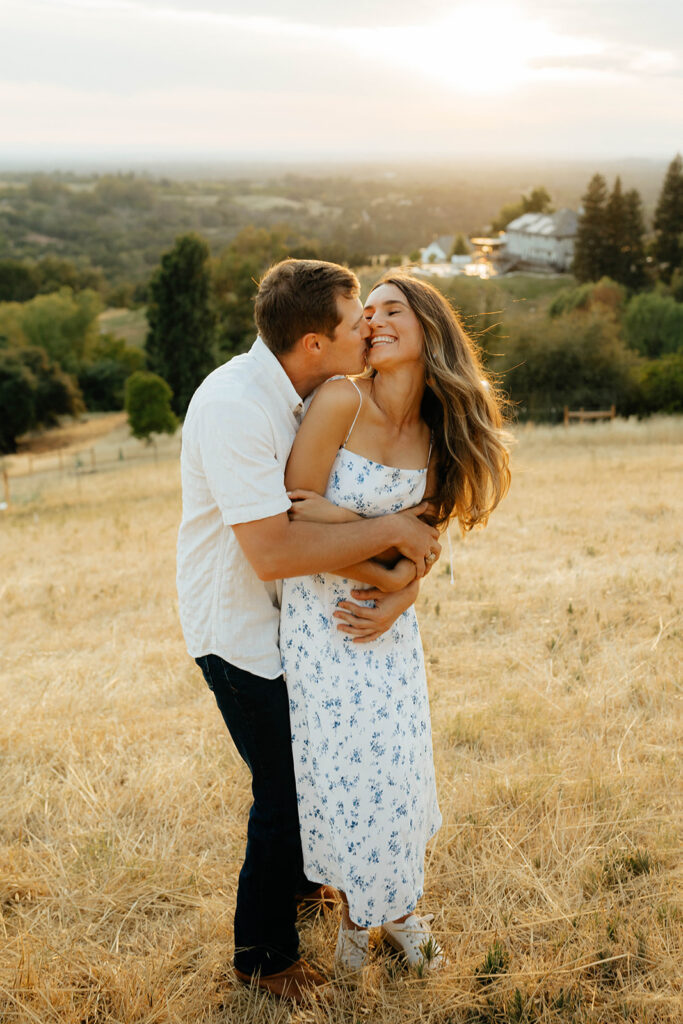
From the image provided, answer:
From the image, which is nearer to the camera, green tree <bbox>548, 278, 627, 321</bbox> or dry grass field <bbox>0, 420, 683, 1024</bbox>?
dry grass field <bbox>0, 420, 683, 1024</bbox>

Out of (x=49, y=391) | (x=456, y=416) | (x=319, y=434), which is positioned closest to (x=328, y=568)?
(x=319, y=434)

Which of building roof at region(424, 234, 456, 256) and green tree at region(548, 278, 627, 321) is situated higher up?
green tree at region(548, 278, 627, 321)

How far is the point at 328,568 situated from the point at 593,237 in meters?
68.6

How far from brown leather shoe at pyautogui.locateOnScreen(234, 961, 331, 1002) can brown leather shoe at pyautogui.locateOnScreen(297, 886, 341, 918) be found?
14.0 inches

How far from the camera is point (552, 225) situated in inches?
3393

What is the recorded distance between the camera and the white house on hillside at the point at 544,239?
271 feet

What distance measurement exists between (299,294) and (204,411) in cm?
43

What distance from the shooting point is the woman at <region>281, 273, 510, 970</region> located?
2.62m

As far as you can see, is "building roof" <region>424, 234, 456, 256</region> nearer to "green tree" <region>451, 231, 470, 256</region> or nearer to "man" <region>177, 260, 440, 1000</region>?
"green tree" <region>451, 231, 470, 256</region>

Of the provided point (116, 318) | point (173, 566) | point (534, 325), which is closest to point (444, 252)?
point (116, 318)

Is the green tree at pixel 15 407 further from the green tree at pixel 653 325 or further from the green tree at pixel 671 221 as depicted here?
the green tree at pixel 671 221

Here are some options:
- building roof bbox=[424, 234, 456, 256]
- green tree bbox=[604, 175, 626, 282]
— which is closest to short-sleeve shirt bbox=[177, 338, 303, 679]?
green tree bbox=[604, 175, 626, 282]

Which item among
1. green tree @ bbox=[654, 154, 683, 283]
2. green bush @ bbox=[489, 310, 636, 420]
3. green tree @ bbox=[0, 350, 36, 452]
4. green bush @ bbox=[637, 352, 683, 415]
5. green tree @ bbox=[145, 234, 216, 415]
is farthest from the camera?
green tree @ bbox=[654, 154, 683, 283]

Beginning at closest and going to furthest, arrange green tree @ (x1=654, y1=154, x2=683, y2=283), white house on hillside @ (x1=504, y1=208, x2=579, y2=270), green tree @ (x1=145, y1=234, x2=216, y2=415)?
green tree @ (x1=145, y1=234, x2=216, y2=415)
green tree @ (x1=654, y1=154, x2=683, y2=283)
white house on hillside @ (x1=504, y1=208, x2=579, y2=270)
